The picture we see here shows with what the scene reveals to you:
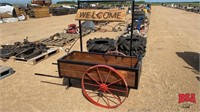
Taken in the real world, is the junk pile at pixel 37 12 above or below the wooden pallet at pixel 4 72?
above

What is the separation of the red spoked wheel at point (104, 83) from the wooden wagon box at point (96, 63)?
2.7 inches

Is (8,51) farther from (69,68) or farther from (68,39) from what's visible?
(69,68)

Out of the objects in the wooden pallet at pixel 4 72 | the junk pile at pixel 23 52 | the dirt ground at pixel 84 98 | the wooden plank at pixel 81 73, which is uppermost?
the wooden plank at pixel 81 73

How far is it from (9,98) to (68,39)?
18.1ft

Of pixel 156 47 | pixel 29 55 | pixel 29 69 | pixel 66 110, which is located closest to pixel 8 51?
pixel 29 55

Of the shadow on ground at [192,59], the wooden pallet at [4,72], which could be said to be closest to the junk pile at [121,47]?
the shadow on ground at [192,59]

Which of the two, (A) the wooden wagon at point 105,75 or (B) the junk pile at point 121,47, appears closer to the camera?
(A) the wooden wagon at point 105,75

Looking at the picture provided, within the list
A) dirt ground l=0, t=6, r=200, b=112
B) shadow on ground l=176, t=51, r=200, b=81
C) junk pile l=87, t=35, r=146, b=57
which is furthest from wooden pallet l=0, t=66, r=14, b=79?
shadow on ground l=176, t=51, r=200, b=81

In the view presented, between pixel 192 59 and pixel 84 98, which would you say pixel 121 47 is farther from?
pixel 84 98

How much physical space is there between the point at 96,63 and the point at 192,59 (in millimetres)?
4090

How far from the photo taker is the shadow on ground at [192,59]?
5735mm

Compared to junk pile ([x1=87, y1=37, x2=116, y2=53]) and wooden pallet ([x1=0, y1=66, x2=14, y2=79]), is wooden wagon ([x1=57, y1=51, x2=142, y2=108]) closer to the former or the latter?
junk pile ([x1=87, y1=37, x2=116, y2=53])

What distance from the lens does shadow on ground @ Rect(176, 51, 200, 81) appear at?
5735mm

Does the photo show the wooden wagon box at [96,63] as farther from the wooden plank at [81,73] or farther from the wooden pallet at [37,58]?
the wooden pallet at [37,58]
